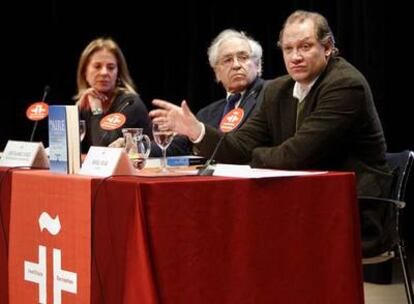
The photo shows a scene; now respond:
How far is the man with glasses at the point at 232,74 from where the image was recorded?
3918mm

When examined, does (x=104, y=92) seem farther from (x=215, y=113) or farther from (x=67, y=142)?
(x=67, y=142)

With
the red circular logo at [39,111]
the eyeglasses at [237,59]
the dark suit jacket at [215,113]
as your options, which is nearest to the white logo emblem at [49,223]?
the red circular logo at [39,111]

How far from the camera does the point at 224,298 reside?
214cm

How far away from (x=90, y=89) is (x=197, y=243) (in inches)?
86.8

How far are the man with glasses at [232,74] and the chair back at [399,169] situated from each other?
0.96 metres

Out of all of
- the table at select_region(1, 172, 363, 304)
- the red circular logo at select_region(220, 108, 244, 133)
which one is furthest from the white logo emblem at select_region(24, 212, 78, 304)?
the red circular logo at select_region(220, 108, 244, 133)

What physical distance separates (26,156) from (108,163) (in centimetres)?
61

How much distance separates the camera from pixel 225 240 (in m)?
2.15

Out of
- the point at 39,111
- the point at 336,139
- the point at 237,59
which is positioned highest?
the point at 237,59

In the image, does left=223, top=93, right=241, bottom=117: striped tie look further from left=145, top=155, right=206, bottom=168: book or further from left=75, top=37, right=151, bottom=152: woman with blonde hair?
left=145, top=155, right=206, bottom=168: book

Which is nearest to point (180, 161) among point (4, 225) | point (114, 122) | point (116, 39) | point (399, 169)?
point (114, 122)

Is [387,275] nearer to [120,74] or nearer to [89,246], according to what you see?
[120,74]

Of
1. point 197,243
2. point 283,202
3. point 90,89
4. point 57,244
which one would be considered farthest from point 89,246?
point 90,89

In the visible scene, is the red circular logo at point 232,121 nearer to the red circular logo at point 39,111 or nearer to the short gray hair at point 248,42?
the red circular logo at point 39,111
